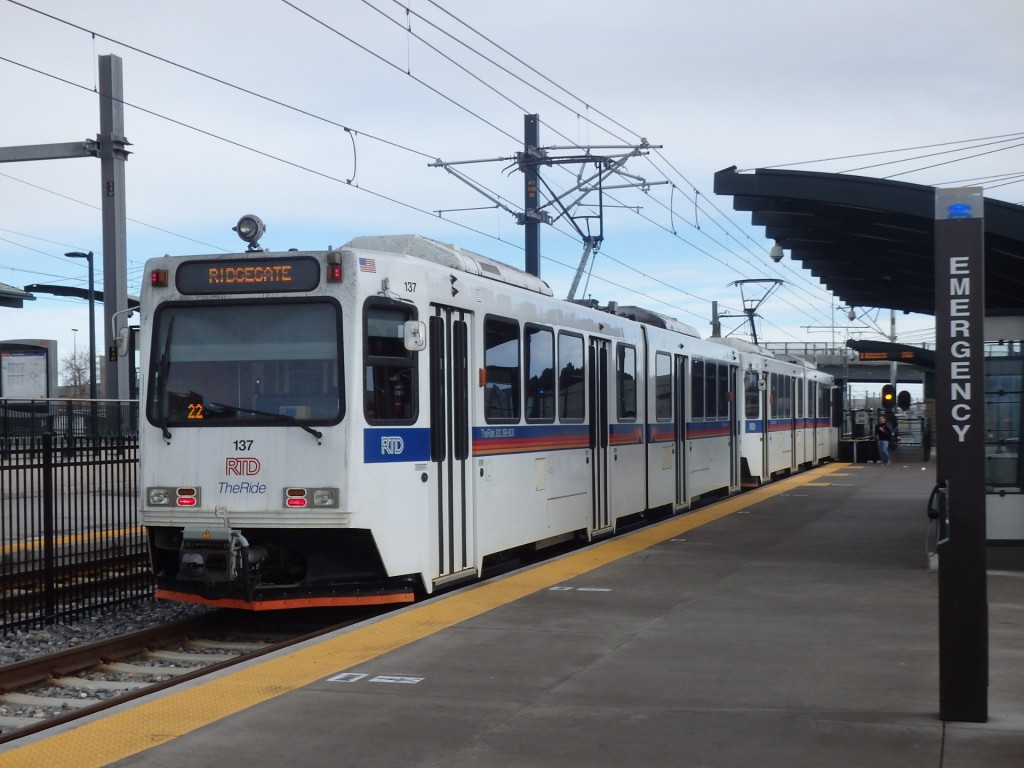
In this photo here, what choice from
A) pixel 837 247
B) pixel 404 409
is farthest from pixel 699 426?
pixel 404 409

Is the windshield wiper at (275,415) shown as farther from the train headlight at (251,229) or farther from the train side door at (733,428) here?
the train side door at (733,428)

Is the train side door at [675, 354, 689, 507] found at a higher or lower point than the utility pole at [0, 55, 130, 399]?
lower

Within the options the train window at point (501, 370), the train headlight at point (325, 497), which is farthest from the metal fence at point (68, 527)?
the train window at point (501, 370)

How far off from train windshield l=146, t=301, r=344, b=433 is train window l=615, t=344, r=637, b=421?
702cm

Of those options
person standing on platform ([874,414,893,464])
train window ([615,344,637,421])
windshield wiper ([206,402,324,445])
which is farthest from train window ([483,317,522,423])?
person standing on platform ([874,414,893,464])

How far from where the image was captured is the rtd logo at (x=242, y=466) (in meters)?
10.1

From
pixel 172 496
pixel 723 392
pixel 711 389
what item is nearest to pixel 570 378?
pixel 172 496

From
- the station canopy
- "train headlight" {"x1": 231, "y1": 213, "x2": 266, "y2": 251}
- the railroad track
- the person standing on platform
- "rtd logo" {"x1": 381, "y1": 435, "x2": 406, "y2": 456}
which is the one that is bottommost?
the railroad track

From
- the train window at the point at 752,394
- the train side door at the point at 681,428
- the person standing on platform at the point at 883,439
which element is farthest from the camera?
the person standing on platform at the point at 883,439

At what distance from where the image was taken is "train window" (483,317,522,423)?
39.4 feet

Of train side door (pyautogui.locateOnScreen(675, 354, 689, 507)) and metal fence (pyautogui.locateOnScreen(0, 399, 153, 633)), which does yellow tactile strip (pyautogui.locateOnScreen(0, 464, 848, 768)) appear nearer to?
metal fence (pyautogui.locateOnScreen(0, 399, 153, 633))

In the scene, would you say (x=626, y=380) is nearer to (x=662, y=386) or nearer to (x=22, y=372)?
(x=662, y=386)

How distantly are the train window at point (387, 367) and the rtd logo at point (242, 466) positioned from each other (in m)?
1.01

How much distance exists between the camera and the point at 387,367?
33.7 ft
